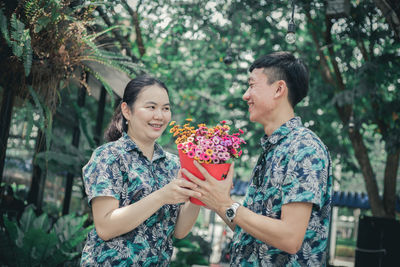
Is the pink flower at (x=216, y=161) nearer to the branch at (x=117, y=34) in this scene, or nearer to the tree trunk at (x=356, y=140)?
the branch at (x=117, y=34)

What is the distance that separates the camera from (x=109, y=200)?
77.4 inches

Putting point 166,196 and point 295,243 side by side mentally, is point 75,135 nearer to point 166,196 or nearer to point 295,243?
point 166,196

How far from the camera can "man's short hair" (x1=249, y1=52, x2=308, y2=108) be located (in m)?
2.07

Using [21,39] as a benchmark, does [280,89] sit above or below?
below

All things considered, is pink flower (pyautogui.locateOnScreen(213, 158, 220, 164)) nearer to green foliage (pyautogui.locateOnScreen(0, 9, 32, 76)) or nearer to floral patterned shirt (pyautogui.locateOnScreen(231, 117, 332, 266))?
floral patterned shirt (pyautogui.locateOnScreen(231, 117, 332, 266))

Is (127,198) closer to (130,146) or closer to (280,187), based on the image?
(130,146)

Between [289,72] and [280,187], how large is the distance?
586 mm

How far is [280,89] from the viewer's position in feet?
6.79

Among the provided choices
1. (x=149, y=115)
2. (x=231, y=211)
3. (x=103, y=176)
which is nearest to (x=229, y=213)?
(x=231, y=211)

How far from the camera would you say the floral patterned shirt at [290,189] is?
5.77 feet

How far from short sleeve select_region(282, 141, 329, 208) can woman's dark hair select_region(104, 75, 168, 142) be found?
3.04ft

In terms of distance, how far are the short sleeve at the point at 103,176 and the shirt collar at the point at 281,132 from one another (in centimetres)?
74

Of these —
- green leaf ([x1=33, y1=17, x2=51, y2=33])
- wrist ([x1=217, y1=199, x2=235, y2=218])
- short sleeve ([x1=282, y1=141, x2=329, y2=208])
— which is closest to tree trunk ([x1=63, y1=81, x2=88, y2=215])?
green leaf ([x1=33, y1=17, x2=51, y2=33])

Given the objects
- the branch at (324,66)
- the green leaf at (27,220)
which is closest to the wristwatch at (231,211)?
the green leaf at (27,220)
